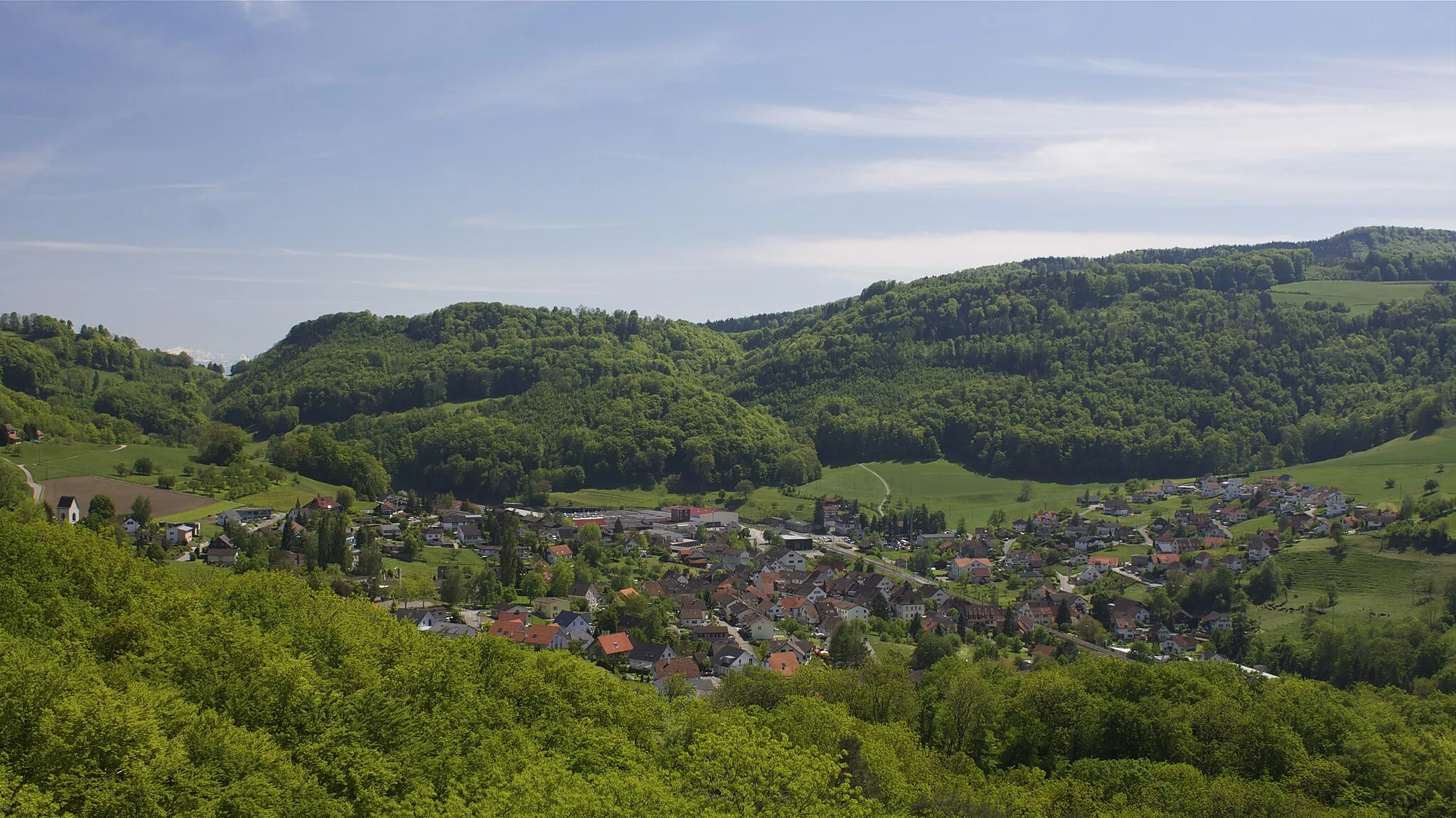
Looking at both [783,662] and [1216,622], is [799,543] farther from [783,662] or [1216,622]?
[783,662]

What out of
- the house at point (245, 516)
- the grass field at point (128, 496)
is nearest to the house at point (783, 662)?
the house at point (245, 516)

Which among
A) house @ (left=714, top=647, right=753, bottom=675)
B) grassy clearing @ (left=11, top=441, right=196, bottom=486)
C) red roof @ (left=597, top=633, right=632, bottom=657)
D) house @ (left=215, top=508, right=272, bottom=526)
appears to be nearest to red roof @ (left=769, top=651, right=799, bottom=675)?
house @ (left=714, top=647, right=753, bottom=675)

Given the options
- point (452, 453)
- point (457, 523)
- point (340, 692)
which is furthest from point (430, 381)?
point (340, 692)

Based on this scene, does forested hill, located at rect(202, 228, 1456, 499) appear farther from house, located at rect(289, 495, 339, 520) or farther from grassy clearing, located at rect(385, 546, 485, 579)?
grassy clearing, located at rect(385, 546, 485, 579)

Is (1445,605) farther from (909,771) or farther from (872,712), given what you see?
(909,771)

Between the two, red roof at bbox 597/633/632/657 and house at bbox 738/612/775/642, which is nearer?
red roof at bbox 597/633/632/657

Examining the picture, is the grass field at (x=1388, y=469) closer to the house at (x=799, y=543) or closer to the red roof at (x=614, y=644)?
the house at (x=799, y=543)

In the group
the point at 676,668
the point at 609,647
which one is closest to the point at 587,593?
the point at 609,647
